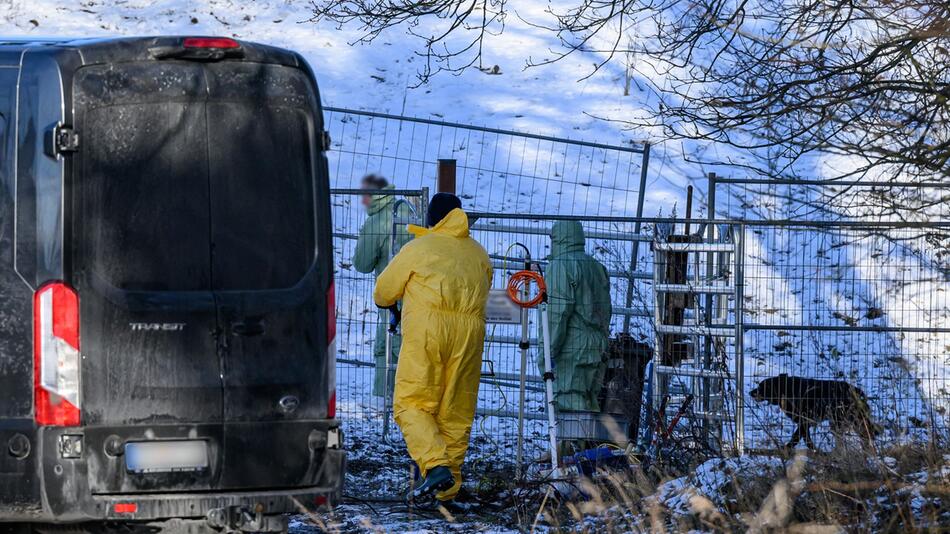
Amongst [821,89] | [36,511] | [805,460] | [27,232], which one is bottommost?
[36,511]

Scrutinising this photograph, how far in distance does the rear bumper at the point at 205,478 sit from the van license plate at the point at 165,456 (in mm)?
29

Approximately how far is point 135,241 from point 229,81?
2.69 ft

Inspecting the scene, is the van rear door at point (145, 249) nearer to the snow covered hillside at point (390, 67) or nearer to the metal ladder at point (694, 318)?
the metal ladder at point (694, 318)

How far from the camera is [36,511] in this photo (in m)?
4.76

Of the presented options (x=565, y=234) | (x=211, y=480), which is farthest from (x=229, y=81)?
(x=565, y=234)

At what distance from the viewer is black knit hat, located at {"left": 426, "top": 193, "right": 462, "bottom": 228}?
284 inches

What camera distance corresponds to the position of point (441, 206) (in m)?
7.23

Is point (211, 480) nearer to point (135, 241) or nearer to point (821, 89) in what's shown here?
point (135, 241)

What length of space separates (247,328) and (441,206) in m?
2.35

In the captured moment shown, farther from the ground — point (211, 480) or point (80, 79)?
point (80, 79)

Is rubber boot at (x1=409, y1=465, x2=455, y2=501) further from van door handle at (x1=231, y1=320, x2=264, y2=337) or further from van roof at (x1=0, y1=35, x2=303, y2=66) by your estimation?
van roof at (x1=0, y1=35, x2=303, y2=66)

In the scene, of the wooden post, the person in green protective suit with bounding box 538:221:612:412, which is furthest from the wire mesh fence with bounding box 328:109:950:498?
the wooden post

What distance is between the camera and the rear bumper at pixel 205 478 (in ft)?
15.6

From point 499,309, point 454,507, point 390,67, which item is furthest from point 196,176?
point 390,67
